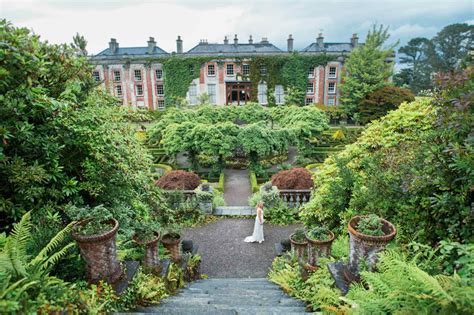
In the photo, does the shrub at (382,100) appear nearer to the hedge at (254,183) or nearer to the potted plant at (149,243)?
the hedge at (254,183)

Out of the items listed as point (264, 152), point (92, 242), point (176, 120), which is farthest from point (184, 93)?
point (92, 242)

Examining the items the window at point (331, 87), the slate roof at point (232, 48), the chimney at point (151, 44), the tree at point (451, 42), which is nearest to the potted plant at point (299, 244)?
the window at point (331, 87)

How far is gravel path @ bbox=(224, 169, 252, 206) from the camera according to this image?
47.0ft

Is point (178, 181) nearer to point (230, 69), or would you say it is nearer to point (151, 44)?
point (230, 69)

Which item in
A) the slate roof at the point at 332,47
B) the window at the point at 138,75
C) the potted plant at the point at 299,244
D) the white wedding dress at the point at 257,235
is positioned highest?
the slate roof at the point at 332,47

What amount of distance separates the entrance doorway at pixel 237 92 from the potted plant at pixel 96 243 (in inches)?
1339

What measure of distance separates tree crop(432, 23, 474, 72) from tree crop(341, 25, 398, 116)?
20.4 metres

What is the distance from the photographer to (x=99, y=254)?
350 centimetres

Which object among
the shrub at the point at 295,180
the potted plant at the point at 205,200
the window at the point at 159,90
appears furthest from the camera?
the window at the point at 159,90

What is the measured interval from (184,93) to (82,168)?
1292 inches

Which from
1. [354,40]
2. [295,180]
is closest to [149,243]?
[295,180]

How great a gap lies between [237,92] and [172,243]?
3228 cm

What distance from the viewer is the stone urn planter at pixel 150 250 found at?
4.76 meters

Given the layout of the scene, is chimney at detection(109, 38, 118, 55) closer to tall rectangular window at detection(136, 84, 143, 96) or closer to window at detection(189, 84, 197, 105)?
tall rectangular window at detection(136, 84, 143, 96)
